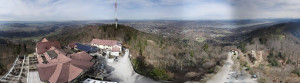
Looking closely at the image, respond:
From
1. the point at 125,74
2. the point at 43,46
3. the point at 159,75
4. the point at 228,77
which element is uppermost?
the point at 43,46

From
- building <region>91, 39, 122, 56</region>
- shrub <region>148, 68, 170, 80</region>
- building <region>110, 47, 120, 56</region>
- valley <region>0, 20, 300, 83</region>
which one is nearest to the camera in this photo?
shrub <region>148, 68, 170, 80</region>

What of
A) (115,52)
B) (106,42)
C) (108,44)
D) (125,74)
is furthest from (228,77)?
(106,42)

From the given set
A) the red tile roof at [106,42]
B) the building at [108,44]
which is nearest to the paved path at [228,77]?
the building at [108,44]

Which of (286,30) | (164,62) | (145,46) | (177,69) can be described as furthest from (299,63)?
(145,46)

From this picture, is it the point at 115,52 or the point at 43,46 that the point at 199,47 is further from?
the point at 43,46

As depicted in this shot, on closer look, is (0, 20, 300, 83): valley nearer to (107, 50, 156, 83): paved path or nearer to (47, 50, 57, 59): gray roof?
(107, 50, 156, 83): paved path

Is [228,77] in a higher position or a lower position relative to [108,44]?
lower

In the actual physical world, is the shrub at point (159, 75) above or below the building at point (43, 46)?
below

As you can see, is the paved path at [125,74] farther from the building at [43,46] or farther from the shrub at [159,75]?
the building at [43,46]

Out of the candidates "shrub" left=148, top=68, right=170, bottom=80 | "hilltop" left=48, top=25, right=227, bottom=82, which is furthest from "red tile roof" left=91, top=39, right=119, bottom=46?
"shrub" left=148, top=68, right=170, bottom=80
